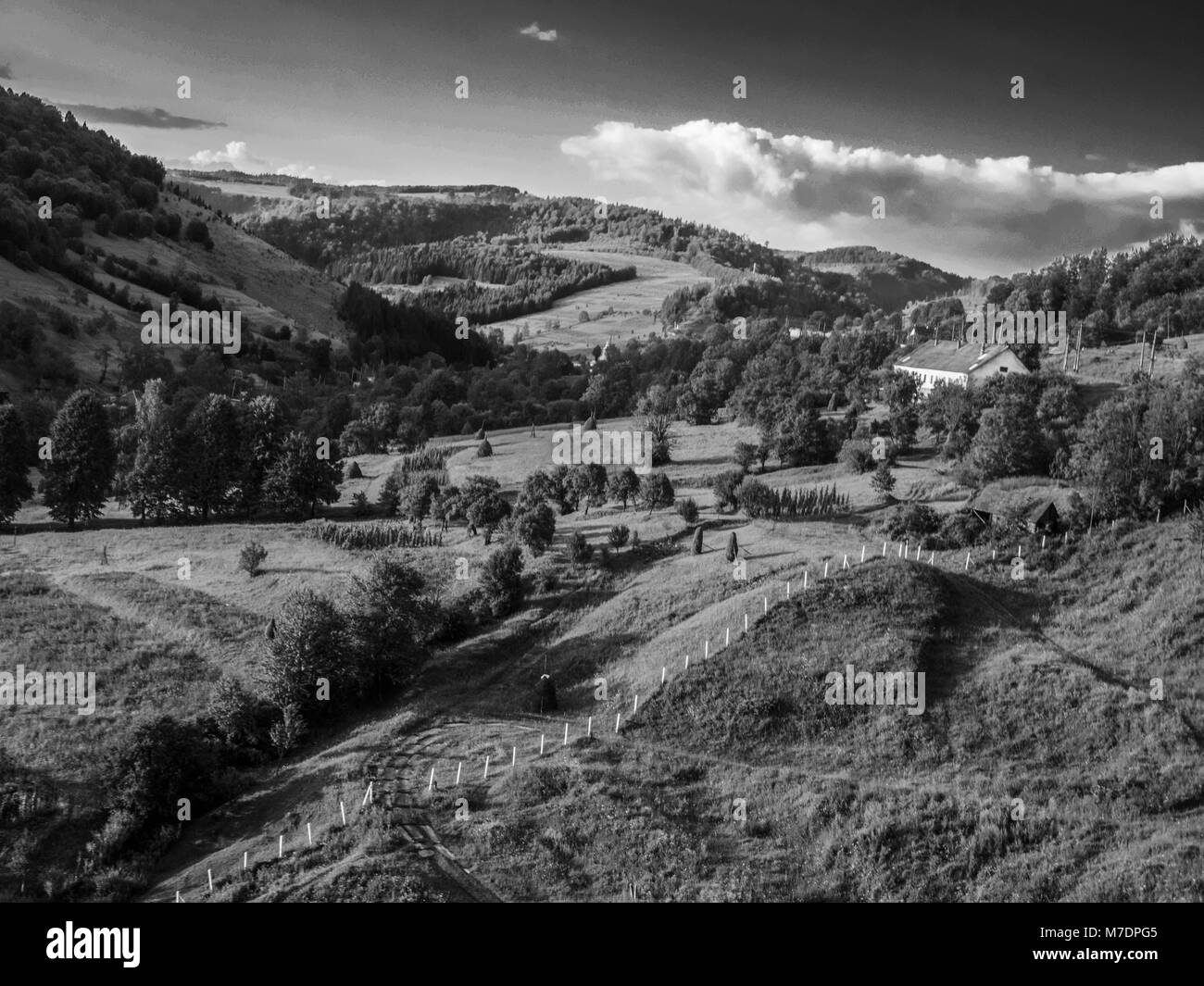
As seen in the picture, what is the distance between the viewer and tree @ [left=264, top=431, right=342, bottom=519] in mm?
77750

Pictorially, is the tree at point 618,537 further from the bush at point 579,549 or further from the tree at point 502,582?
the tree at point 502,582

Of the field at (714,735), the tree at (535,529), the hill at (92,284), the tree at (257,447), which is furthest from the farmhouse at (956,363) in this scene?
the hill at (92,284)

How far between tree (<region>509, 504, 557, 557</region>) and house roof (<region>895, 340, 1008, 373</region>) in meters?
51.2

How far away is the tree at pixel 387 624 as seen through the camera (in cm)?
4459

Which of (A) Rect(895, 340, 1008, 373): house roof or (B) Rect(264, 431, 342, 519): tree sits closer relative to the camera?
(B) Rect(264, 431, 342, 519): tree

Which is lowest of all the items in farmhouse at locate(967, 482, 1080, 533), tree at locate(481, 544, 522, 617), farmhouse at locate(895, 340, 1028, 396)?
tree at locate(481, 544, 522, 617)

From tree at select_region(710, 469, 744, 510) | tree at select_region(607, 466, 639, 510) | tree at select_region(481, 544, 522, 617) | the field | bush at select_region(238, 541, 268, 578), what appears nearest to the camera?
the field

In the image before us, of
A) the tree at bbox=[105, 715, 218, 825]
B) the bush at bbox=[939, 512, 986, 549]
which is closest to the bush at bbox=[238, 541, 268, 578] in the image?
the tree at bbox=[105, 715, 218, 825]

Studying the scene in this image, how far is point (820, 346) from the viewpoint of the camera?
12912cm

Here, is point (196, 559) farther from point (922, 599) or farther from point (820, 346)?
point (820, 346)

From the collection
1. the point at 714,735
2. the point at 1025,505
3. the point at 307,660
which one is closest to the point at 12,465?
the point at 307,660

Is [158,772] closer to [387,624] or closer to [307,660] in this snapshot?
[307,660]

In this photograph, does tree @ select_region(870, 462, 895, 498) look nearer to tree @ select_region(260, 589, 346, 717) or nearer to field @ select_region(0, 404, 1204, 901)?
field @ select_region(0, 404, 1204, 901)
